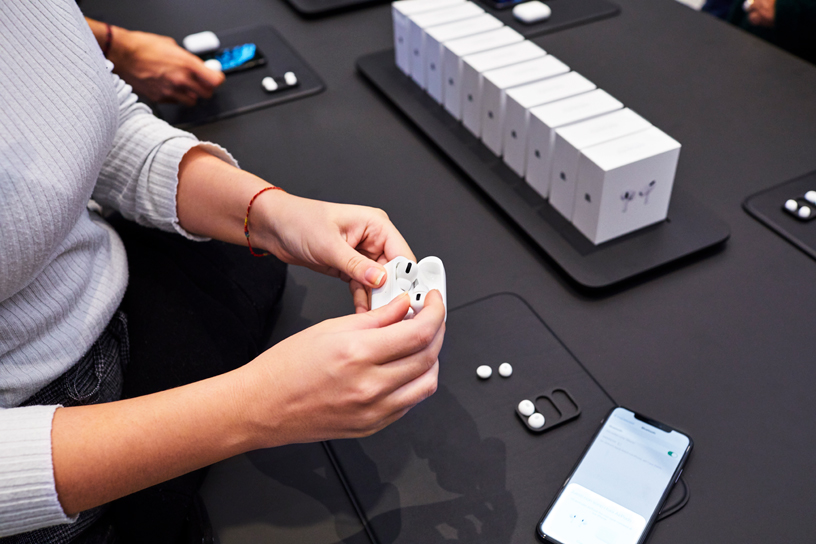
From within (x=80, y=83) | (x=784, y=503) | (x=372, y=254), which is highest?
(x=80, y=83)

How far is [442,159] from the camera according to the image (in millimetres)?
1178

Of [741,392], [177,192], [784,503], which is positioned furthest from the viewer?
[177,192]

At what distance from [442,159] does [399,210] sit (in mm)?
165

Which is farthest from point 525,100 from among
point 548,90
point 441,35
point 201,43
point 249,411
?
point 201,43

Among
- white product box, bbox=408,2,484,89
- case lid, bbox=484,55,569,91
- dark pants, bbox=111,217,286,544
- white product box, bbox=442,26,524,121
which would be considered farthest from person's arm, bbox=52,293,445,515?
white product box, bbox=408,2,484,89

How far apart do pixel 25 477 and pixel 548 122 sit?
2.58 ft

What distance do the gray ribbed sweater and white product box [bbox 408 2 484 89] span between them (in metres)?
0.65

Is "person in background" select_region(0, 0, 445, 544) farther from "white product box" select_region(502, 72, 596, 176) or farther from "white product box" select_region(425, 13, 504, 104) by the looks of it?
"white product box" select_region(425, 13, 504, 104)

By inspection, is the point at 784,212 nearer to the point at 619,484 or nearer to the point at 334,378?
the point at 619,484

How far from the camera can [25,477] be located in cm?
55

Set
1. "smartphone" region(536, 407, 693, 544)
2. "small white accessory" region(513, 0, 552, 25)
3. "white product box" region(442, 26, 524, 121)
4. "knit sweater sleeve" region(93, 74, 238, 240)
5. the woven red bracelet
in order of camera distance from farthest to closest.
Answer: "small white accessory" region(513, 0, 552, 25)
the woven red bracelet
"white product box" region(442, 26, 524, 121)
"knit sweater sleeve" region(93, 74, 238, 240)
"smartphone" region(536, 407, 693, 544)

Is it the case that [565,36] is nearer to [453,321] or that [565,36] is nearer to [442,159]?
[442,159]

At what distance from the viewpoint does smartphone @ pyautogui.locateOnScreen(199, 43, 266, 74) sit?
4.61ft

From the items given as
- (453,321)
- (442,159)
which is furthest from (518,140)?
(453,321)
